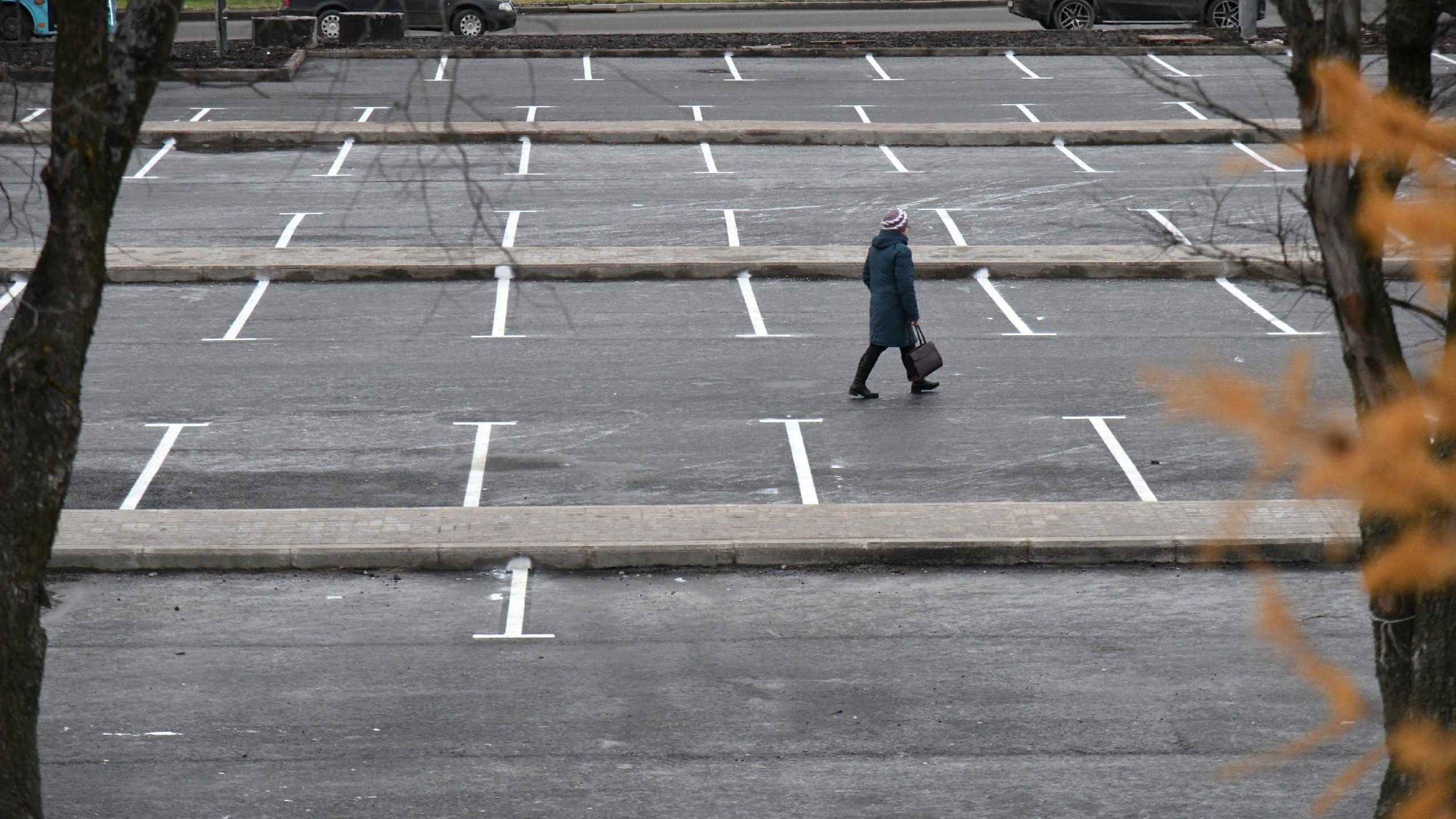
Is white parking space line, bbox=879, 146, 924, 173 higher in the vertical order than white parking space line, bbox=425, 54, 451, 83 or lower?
lower

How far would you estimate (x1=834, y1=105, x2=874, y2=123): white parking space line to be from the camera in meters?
29.5

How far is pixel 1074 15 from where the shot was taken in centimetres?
3922

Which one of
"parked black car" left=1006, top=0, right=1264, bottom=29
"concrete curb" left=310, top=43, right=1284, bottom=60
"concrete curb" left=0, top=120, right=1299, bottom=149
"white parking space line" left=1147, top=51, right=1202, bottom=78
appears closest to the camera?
"concrete curb" left=0, top=120, right=1299, bottom=149

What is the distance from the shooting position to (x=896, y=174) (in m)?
25.7

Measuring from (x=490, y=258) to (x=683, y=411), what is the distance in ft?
19.1

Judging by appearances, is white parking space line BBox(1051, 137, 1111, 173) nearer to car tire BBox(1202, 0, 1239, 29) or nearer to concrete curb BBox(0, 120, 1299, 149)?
concrete curb BBox(0, 120, 1299, 149)

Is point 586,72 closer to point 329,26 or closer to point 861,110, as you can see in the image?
point 861,110

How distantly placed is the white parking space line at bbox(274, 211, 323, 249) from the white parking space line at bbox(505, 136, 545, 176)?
3507 mm

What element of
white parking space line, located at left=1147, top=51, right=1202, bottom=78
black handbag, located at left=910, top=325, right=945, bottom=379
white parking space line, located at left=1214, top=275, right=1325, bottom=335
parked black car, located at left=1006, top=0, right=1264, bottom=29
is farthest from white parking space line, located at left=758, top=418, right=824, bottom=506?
parked black car, located at left=1006, top=0, right=1264, bottom=29

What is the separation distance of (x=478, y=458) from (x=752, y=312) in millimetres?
5533

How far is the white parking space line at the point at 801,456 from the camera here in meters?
13.0

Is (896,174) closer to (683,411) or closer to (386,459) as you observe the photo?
(683,411)

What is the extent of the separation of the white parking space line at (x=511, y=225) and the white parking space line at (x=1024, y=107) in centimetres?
1047

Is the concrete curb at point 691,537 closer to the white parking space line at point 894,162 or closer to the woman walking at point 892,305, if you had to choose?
the woman walking at point 892,305
